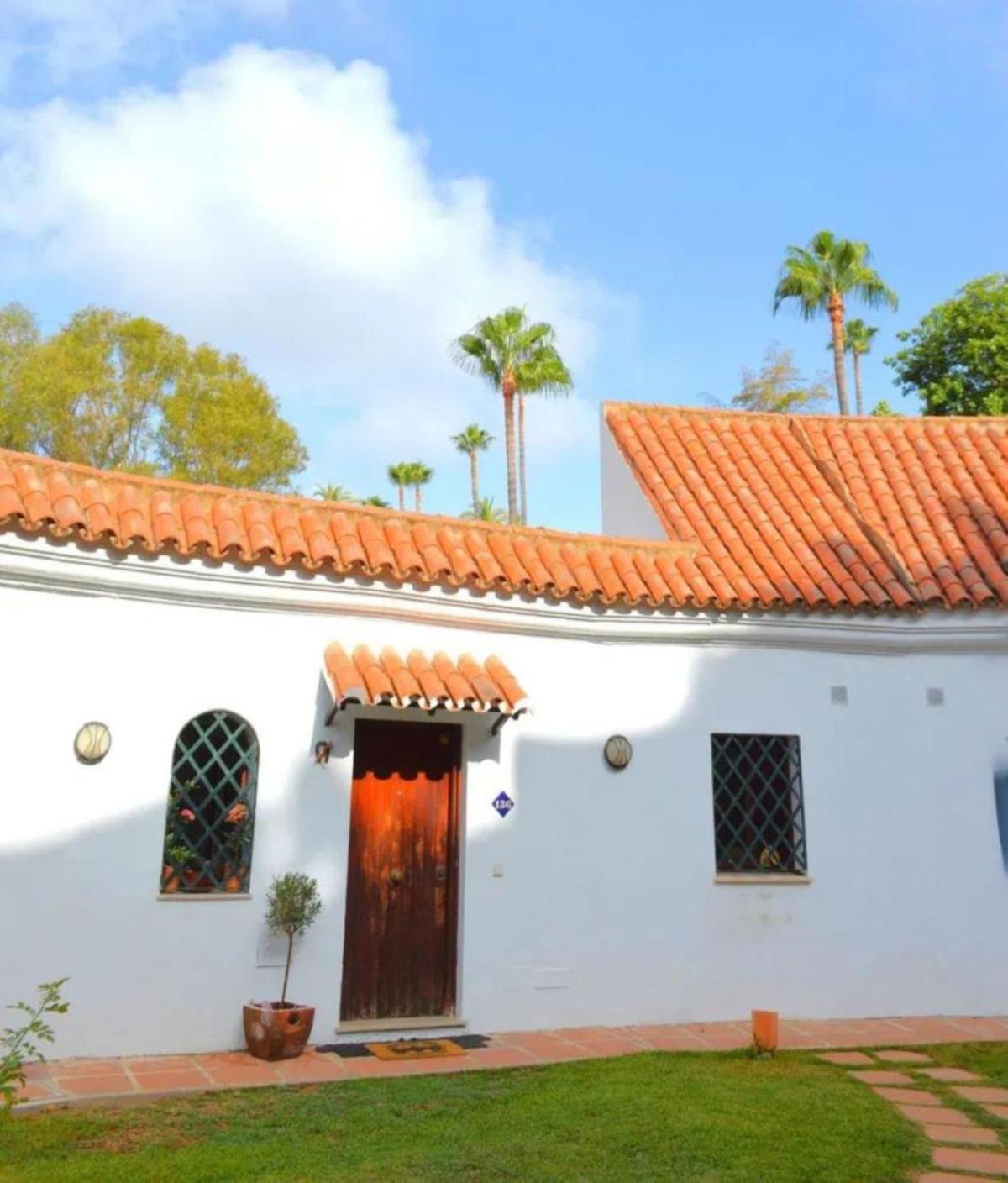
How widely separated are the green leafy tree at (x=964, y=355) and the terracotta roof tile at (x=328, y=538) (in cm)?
1650

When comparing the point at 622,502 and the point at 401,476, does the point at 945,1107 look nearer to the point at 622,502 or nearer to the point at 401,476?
the point at 622,502

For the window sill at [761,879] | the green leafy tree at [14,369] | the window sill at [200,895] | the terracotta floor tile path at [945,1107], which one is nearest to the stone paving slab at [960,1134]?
the terracotta floor tile path at [945,1107]

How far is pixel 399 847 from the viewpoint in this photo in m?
8.27

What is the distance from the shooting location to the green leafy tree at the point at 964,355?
23.1m

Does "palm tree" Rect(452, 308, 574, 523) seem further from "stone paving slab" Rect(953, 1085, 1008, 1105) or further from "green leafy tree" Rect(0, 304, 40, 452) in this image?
"stone paving slab" Rect(953, 1085, 1008, 1105)

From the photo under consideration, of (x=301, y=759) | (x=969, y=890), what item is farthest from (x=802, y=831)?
(x=301, y=759)

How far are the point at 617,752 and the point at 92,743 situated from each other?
14.0ft

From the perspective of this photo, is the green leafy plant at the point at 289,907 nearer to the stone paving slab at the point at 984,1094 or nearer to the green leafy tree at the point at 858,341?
the stone paving slab at the point at 984,1094

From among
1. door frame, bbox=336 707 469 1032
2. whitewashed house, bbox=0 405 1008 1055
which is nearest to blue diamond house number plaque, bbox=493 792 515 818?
whitewashed house, bbox=0 405 1008 1055

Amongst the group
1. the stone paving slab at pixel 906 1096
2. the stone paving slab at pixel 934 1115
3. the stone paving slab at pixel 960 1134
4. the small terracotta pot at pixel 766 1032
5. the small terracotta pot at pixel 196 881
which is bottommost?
the stone paving slab at pixel 960 1134

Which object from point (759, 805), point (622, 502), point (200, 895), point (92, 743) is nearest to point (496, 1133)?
point (200, 895)

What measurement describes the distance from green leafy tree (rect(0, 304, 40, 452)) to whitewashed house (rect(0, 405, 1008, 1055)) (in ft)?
72.5

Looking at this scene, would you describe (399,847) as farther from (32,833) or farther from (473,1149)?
(473,1149)

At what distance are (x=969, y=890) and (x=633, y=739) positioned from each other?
3.48m
